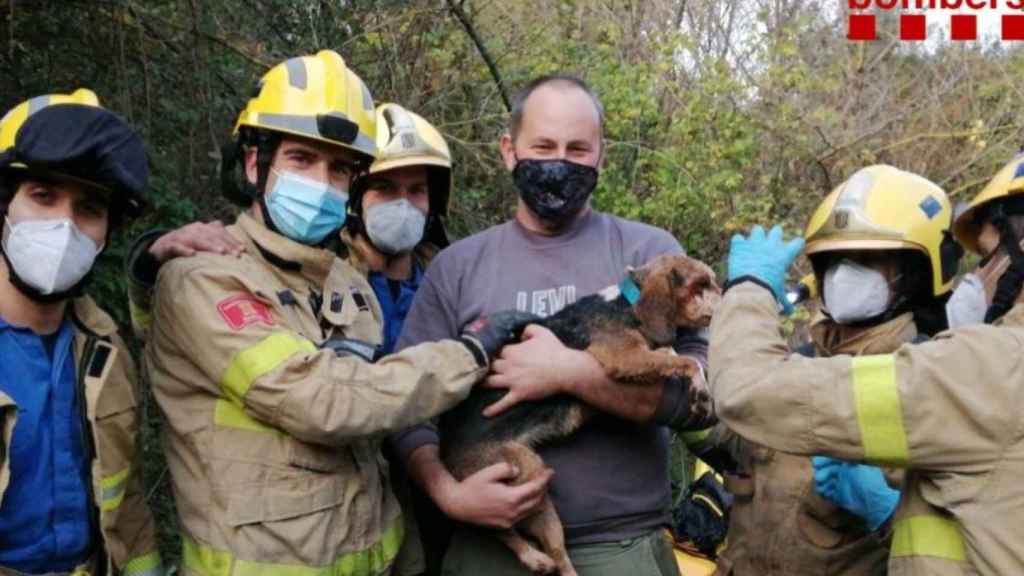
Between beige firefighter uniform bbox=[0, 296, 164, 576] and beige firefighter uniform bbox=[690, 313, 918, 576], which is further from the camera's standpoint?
beige firefighter uniform bbox=[690, 313, 918, 576]

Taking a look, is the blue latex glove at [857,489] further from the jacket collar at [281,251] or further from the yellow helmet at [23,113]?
the yellow helmet at [23,113]

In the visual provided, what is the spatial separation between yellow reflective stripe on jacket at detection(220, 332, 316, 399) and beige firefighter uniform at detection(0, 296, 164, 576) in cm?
50

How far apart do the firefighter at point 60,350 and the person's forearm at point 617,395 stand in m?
1.67

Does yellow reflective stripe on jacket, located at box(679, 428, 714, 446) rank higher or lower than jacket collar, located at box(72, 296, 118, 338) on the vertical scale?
lower

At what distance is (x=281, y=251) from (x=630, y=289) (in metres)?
1.33

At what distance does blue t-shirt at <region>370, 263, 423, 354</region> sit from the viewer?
4.43 m

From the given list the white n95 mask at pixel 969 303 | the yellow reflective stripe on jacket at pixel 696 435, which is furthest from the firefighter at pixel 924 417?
the yellow reflective stripe on jacket at pixel 696 435

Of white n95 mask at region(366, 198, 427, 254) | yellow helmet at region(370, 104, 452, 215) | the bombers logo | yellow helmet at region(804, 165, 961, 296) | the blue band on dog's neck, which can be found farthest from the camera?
the bombers logo

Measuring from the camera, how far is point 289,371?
3.13 metres

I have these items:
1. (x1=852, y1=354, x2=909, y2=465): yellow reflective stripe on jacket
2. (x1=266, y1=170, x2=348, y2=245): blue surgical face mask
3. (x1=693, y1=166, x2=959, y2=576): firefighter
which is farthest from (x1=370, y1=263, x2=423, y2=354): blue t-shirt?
(x1=852, y1=354, x2=909, y2=465): yellow reflective stripe on jacket

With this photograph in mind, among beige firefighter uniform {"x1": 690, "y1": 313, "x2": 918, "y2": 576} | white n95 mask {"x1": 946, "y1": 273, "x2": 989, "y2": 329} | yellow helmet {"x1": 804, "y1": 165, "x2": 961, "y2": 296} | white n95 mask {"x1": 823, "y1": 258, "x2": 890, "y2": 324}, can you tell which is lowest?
beige firefighter uniform {"x1": 690, "y1": 313, "x2": 918, "y2": 576}

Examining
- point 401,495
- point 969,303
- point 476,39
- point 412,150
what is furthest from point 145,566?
point 476,39

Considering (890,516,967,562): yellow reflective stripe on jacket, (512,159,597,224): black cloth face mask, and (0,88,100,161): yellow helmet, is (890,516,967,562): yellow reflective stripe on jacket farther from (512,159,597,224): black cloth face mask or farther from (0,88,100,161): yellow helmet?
(0,88,100,161): yellow helmet

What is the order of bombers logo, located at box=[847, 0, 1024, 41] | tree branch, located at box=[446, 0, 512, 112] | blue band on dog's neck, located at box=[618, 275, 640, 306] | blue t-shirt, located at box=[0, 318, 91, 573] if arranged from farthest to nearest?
bombers logo, located at box=[847, 0, 1024, 41], tree branch, located at box=[446, 0, 512, 112], blue band on dog's neck, located at box=[618, 275, 640, 306], blue t-shirt, located at box=[0, 318, 91, 573]
